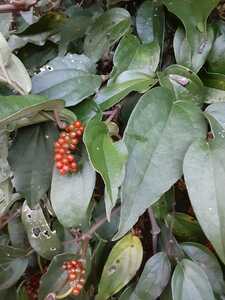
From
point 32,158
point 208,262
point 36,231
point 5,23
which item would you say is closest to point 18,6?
point 5,23

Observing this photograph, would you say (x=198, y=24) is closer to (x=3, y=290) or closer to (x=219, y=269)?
(x=219, y=269)

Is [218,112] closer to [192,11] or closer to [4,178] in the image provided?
[192,11]

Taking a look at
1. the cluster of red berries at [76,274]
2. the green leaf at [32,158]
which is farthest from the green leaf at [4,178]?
the cluster of red berries at [76,274]

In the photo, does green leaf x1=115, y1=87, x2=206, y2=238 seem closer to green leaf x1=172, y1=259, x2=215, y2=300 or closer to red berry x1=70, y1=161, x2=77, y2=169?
red berry x1=70, y1=161, x2=77, y2=169

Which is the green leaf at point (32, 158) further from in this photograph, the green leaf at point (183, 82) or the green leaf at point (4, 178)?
the green leaf at point (183, 82)

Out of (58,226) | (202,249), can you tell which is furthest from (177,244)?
(58,226)

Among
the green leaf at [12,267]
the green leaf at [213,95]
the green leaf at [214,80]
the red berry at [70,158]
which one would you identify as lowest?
the green leaf at [12,267]
